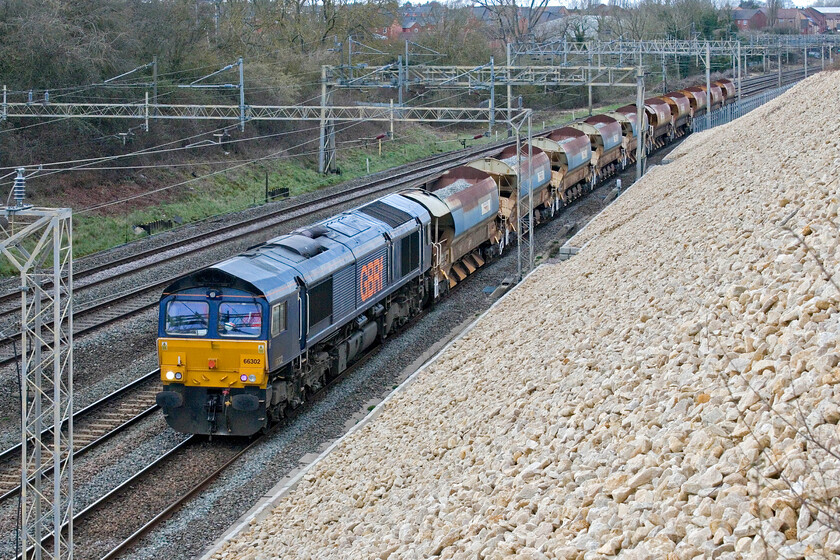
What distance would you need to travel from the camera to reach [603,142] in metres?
43.2

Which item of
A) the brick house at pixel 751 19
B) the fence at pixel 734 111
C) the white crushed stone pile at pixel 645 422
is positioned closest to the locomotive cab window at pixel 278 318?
the white crushed stone pile at pixel 645 422

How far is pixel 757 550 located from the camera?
21.7 feet

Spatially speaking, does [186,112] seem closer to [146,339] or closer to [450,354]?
[146,339]

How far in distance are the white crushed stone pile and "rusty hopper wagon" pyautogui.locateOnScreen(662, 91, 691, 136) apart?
39.7 meters

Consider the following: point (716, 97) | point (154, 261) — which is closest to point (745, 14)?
point (716, 97)

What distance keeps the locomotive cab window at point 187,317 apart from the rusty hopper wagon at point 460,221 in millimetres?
10234

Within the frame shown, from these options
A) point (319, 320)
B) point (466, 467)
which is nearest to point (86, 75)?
point (319, 320)

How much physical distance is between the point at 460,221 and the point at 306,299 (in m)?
10.1

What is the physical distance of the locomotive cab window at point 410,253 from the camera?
23.9 meters

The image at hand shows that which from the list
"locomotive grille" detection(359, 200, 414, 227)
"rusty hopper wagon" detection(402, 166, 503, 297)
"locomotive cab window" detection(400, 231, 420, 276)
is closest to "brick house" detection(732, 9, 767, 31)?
"rusty hopper wagon" detection(402, 166, 503, 297)

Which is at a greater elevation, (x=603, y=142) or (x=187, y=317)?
(x=603, y=142)

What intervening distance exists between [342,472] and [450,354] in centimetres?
594

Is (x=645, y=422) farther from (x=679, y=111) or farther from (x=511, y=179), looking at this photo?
(x=679, y=111)

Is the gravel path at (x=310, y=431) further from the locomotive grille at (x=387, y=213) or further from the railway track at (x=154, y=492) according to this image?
the locomotive grille at (x=387, y=213)
